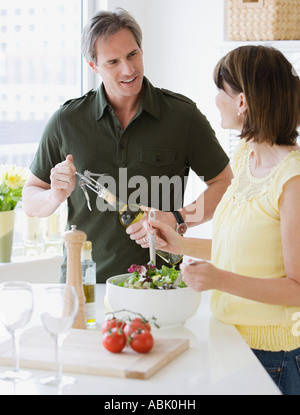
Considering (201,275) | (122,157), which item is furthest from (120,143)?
(201,275)

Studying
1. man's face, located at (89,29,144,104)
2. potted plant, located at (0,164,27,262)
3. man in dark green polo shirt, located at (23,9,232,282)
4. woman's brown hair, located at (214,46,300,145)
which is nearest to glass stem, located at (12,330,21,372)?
woman's brown hair, located at (214,46,300,145)

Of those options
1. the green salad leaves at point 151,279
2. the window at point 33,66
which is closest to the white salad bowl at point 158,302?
the green salad leaves at point 151,279

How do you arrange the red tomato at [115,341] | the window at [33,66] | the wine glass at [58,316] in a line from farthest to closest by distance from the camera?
the window at [33,66]
the red tomato at [115,341]
the wine glass at [58,316]

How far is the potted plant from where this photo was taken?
3.44 m

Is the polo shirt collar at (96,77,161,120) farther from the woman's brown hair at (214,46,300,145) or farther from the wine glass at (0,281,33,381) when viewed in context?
the wine glass at (0,281,33,381)

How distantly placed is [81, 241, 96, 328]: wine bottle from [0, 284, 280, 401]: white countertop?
260 millimetres

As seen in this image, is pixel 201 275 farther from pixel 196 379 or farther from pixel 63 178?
pixel 63 178

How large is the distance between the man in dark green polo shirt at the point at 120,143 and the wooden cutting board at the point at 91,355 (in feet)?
2.80

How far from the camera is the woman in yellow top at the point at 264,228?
1.69 metres

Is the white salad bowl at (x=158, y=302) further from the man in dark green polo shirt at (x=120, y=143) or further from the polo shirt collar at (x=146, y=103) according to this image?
the polo shirt collar at (x=146, y=103)

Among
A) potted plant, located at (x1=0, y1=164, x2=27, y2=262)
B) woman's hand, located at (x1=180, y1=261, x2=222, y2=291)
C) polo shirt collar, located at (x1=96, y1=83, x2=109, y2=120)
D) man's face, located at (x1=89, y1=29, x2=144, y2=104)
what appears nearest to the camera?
woman's hand, located at (x1=180, y1=261, x2=222, y2=291)
